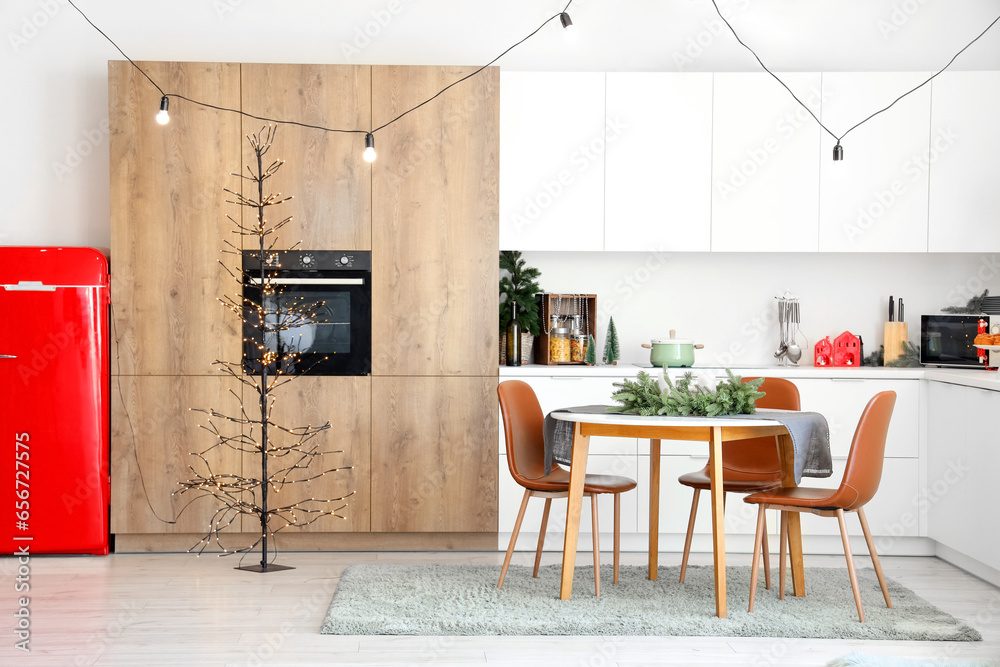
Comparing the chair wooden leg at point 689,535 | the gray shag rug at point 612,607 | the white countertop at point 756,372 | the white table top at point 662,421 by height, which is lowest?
the gray shag rug at point 612,607

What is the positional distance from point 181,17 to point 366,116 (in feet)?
4.35

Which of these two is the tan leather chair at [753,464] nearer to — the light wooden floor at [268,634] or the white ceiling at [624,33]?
the light wooden floor at [268,634]

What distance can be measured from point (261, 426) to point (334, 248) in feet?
3.02

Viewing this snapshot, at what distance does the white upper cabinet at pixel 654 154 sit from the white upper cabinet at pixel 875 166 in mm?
628

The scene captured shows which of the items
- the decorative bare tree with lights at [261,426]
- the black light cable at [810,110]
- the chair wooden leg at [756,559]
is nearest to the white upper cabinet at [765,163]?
the black light cable at [810,110]

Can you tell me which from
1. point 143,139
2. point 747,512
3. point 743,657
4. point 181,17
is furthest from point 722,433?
point 181,17

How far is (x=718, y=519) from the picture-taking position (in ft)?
10.3

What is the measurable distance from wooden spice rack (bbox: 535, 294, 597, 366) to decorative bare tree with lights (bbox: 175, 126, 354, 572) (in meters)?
1.17

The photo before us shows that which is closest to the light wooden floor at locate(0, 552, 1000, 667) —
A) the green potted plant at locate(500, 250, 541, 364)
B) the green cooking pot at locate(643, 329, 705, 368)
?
the green cooking pot at locate(643, 329, 705, 368)

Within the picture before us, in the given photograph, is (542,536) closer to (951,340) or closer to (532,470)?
(532,470)

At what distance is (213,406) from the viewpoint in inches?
165

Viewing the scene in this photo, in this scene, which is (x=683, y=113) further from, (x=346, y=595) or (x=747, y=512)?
(x=346, y=595)

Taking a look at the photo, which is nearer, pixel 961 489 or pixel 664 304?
pixel 961 489

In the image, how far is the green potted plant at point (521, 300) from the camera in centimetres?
451
